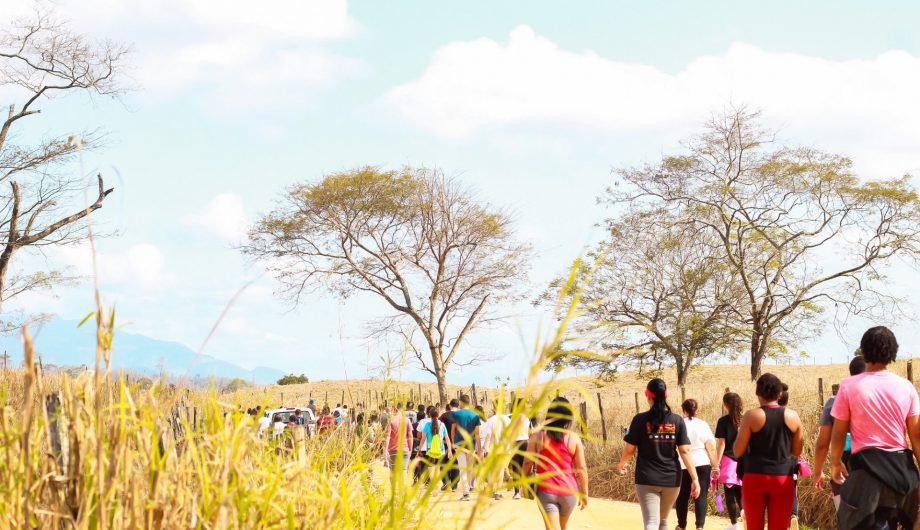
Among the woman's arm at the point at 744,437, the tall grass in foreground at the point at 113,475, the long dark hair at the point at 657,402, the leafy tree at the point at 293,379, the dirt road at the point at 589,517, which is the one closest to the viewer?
the tall grass in foreground at the point at 113,475

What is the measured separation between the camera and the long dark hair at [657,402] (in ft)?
25.0

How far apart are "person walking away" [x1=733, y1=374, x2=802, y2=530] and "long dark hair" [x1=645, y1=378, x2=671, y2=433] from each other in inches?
31.6

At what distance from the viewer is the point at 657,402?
25.3 ft

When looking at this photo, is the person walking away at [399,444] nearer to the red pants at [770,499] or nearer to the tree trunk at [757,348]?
the red pants at [770,499]

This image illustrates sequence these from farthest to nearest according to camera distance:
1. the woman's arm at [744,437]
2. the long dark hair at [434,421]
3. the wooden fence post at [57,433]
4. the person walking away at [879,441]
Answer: the long dark hair at [434,421]
the woman's arm at [744,437]
the person walking away at [879,441]
the wooden fence post at [57,433]

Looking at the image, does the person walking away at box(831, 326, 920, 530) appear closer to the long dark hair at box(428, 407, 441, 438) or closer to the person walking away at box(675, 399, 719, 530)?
the person walking away at box(675, 399, 719, 530)

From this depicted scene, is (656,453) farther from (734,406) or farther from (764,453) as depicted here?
(734,406)

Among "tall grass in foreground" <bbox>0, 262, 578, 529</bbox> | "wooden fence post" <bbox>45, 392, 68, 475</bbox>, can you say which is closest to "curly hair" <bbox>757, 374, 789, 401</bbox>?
"tall grass in foreground" <bbox>0, 262, 578, 529</bbox>

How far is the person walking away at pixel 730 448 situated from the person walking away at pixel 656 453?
1506 mm

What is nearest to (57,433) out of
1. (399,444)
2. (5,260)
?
(399,444)

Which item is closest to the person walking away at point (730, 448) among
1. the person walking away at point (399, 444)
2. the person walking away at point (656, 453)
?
the person walking away at point (656, 453)

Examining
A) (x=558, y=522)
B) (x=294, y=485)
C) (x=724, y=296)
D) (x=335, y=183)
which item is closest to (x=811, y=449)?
(x=558, y=522)

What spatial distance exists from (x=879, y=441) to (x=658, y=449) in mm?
2282

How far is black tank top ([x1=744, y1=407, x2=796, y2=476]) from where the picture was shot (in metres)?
6.82
